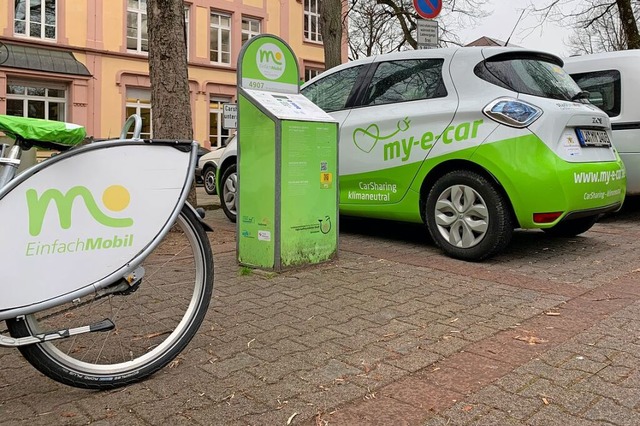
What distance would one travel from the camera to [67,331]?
2574 mm

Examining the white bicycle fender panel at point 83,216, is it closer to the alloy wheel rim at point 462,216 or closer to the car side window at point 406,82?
the alloy wheel rim at point 462,216

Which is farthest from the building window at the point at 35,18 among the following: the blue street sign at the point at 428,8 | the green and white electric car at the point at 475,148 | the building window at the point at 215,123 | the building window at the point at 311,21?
the green and white electric car at the point at 475,148

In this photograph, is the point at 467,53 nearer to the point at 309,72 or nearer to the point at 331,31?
the point at 331,31

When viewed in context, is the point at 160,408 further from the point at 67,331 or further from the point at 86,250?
the point at 86,250

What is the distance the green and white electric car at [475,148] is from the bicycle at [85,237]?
2.93 metres

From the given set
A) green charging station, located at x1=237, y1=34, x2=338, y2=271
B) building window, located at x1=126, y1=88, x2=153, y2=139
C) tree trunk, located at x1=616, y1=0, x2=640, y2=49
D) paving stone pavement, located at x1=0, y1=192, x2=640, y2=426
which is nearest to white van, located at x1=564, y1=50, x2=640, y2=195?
paving stone pavement, located at x1=0, y1=192, x2=640, y2=426

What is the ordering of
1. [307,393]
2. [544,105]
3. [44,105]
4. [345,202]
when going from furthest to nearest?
1. [44,105]
2. [345,202]
3. [544,105]
4. [307,393]

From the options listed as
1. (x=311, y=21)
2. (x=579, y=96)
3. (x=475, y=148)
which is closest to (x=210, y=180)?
(x=475, y=148)

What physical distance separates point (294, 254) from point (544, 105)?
7.99ft

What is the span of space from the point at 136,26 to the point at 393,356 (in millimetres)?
24157

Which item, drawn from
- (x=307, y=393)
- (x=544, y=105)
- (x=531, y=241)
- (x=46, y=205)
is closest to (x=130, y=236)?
(x=46, y=205)

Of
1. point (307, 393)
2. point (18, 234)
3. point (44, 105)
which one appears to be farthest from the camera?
point (44, 105)

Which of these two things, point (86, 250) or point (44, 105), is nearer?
point (86, 250)

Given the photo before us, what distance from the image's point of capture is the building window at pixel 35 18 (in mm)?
21516
